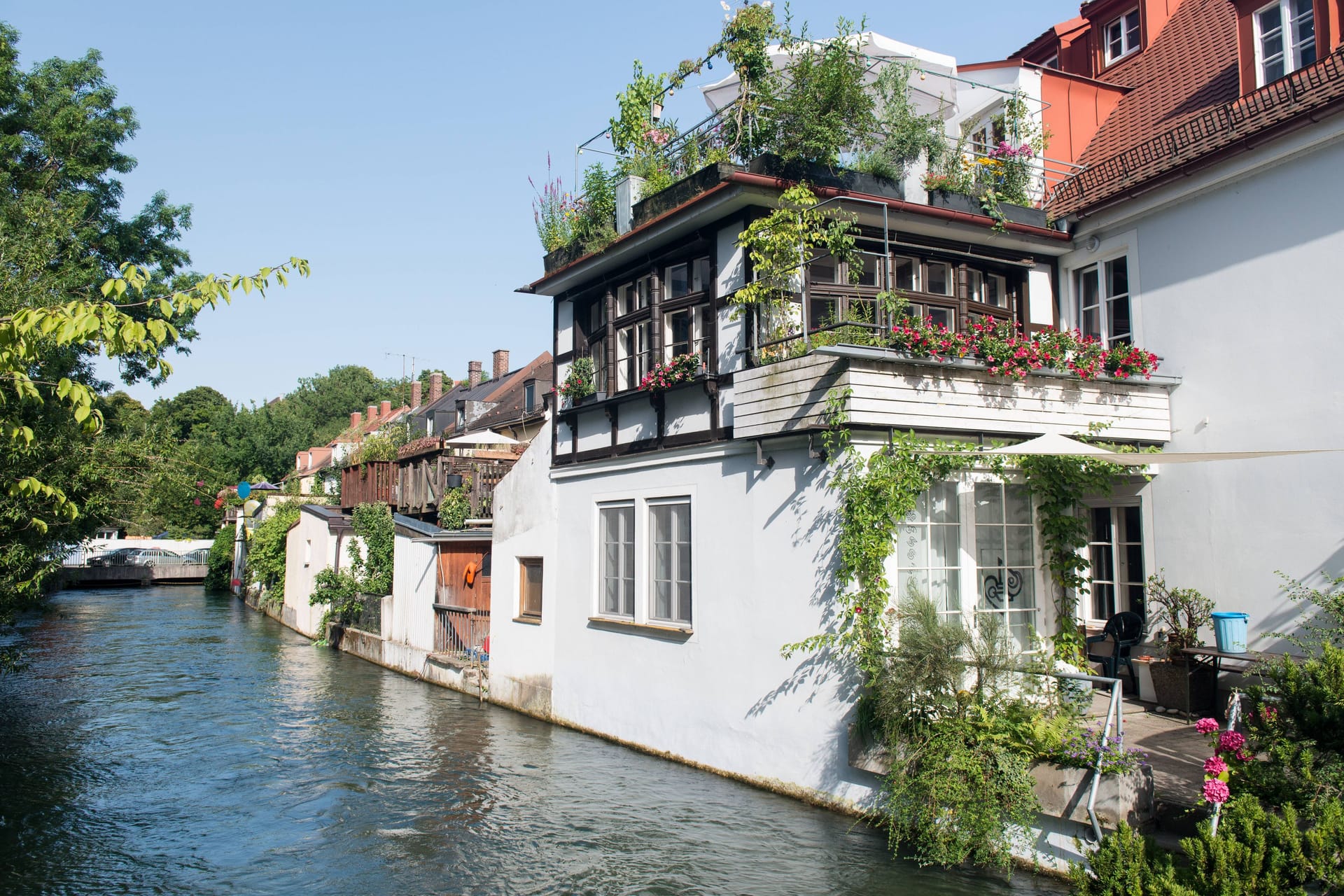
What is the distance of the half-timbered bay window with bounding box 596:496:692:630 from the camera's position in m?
12.6

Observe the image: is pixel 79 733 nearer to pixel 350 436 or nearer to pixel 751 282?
pixel 751 282

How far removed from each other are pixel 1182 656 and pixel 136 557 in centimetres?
6131

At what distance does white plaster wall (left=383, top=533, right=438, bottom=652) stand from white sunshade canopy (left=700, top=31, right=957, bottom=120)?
451 inches

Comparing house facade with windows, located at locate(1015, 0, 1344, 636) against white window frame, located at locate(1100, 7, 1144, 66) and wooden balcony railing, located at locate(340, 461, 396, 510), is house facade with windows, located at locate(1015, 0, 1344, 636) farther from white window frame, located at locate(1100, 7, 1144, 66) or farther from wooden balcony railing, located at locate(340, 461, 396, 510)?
wooden balcony railing, located at locate(340, 461, 396, 510)

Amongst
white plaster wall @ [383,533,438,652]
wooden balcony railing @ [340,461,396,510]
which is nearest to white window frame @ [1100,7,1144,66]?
white plaster wall @ [383,533,438,652]

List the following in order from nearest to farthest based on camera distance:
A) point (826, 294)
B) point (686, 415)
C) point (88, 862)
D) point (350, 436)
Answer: point (88, 862) → point (826, 294) → point (686, 415) → point (350, 436)

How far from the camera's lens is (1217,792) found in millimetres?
6434

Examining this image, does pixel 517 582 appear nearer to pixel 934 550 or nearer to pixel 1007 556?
pixel 934 550

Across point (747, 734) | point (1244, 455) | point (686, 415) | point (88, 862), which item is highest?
point (686, 415)

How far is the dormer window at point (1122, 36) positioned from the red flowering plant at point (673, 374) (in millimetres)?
9771

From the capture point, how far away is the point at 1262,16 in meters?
11.5

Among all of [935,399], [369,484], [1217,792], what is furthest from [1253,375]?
[369,484]

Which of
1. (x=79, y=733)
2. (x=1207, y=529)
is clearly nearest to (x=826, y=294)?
(x=1207, y=529)

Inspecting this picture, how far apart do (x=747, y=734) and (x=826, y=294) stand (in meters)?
5.20
